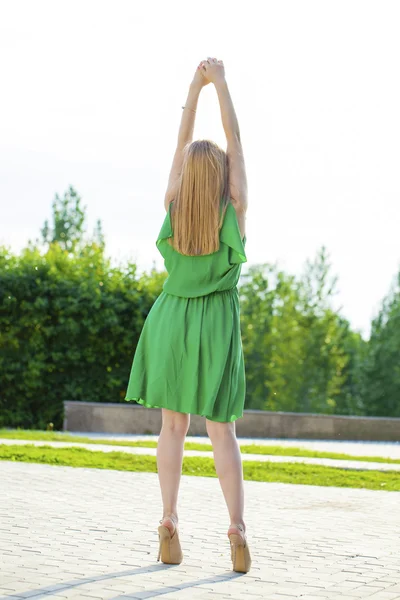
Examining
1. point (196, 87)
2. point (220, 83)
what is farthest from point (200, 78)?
point (220, 83)

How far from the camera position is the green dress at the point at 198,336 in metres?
5.18

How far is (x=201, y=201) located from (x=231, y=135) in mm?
419

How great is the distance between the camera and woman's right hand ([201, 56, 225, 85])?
5.52 metres

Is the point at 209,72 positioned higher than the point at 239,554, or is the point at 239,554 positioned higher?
the point at 209,72

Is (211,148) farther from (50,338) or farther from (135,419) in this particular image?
(50,338)

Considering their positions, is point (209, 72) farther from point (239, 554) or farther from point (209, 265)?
point (239, 554)

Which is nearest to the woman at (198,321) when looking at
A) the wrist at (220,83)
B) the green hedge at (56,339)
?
the wrist at (220,83)

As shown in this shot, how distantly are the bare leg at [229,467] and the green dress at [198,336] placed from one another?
2.6 inches

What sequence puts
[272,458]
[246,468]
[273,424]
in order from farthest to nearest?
[273,424]
[272,458]
[246,468]

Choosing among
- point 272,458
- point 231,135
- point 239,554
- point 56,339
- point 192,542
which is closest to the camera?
point 239,554

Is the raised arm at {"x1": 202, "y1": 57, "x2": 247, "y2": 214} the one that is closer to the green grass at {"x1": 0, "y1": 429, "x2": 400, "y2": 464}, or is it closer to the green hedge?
the green grass at {"x1": 0, "y1": 429, "x2": 400, "y2": 464}

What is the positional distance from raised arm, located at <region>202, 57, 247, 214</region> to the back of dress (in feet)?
0.25

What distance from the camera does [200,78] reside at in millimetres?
5617

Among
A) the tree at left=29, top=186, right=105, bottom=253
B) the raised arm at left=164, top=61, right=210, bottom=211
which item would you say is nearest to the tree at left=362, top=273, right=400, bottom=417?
the tree at left=29, top=186, right=105, bottom=253
